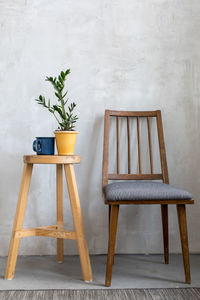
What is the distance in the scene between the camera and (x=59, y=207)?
5.79 ft

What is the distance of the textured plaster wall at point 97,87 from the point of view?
1.91 m

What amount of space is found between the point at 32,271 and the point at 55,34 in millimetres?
1238

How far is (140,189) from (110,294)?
1.42ft

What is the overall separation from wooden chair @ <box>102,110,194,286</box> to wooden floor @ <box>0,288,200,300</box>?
0.08 metres

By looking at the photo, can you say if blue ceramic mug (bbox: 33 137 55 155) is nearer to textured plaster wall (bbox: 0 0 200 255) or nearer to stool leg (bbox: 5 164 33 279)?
stool leg (bbox: 5 164 33 279)

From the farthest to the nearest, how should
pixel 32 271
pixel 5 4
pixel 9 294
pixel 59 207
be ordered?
pixel 5 4 → pixel 59 207 → pixel 32 271 → pixel 9 294

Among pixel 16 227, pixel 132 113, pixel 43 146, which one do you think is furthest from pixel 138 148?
pixel 16 227

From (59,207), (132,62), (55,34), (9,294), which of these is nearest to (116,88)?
(132,62)

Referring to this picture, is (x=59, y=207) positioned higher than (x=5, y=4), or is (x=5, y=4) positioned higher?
(x=5, y=4)

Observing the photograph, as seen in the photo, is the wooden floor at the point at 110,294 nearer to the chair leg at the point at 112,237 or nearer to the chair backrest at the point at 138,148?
the chair leg at the point at 112,237

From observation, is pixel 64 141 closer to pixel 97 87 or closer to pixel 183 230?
pixel 97 87

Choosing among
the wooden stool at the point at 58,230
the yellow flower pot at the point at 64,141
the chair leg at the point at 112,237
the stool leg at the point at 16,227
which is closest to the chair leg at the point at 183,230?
the chair leg at the point at 112,237

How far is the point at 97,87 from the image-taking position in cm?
193

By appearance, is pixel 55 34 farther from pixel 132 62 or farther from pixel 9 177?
pixel 9 177
